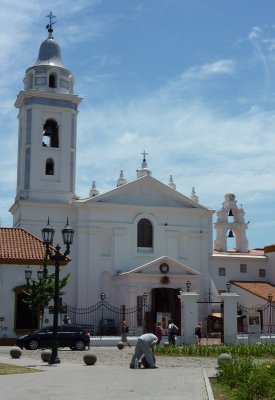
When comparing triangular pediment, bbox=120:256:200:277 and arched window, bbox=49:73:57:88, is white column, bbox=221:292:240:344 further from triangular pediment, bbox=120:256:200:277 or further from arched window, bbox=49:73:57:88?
arched window, bbox=49:73:57:88

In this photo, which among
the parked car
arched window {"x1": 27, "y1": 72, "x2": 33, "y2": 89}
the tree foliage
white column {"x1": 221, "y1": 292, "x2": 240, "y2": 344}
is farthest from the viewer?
arched window {"x1": 27, "y1": 72, "x2": 33, "y2": 89}

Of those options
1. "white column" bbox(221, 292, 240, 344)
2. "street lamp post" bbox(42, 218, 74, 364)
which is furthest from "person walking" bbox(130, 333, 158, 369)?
"white column" bbox(221, 292, 240, 344)

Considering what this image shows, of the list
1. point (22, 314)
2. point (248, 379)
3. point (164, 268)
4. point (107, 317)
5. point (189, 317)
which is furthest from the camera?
point (164, 268)

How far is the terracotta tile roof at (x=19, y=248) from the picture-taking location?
1380 inches

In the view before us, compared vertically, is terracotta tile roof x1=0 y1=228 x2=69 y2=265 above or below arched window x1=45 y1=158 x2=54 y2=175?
below

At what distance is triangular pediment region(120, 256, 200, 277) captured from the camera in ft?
149

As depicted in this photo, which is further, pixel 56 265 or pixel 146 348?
pixel 56 265

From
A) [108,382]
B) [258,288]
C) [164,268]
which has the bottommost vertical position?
[108,382]

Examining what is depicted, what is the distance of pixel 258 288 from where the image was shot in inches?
1923

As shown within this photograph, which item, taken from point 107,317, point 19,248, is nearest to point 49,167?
point 107,317

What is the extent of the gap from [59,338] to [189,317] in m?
6.70

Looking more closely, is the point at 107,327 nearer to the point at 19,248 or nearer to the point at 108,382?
the point at 19,248

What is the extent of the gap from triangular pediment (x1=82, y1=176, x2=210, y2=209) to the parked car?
332 inches

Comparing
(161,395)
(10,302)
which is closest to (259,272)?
(10,302)
